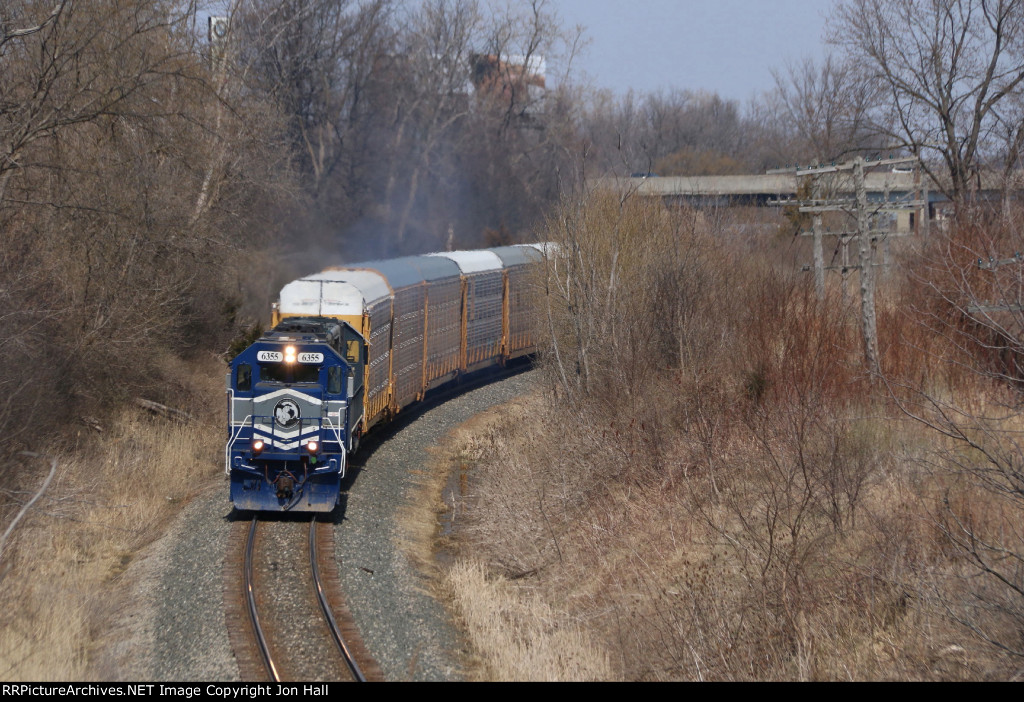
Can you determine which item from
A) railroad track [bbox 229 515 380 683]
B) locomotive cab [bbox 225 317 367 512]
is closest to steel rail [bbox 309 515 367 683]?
railroad track [bbox 229 515 380 683]

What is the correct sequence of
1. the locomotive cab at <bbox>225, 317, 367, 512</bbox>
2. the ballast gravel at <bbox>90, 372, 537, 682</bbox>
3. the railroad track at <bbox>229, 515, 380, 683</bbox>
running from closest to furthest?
the railroad track at <bbox>229, 515, 380, 683</bbox>
the ballast gravel at <bbox>90, 372, 537, 682</bbox>
the locomotive cab at <bbox>225, 317, 367, 512</bbox>

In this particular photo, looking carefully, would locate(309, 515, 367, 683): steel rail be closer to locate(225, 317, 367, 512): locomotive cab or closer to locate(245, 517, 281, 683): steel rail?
locate(245, 517, 281, 683): steel rail

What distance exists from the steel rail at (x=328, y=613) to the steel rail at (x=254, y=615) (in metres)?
0.76

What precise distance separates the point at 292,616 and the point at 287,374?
4.13 m

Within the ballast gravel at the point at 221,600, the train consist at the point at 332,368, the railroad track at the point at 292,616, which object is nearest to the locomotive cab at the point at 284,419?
the train consist at the point at 332,368

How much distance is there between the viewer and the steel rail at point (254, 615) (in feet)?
31.4

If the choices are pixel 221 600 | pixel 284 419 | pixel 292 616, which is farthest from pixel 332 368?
pixel 292 616

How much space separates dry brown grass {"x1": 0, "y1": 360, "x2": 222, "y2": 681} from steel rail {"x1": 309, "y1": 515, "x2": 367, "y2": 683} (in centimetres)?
258

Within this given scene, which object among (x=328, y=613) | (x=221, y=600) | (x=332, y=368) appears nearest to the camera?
(x=328, y=613)

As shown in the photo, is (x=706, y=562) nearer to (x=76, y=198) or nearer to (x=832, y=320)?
(x=832, y=320)

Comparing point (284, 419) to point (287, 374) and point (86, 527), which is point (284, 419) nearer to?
point (287, 374)

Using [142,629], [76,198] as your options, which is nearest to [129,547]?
[142,629]

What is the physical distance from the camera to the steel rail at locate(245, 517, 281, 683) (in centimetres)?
956

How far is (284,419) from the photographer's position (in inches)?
539
